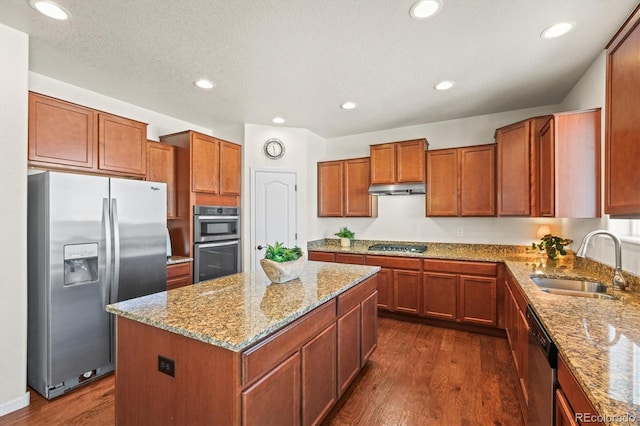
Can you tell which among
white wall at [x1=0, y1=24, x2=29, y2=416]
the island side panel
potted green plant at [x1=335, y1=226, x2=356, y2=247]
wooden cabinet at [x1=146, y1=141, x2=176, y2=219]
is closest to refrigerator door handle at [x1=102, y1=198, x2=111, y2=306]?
white wall at [x1=0, y1=24, x2=29, y2=416]

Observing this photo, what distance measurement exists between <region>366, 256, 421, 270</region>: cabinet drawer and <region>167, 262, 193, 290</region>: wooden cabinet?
2.29 meters

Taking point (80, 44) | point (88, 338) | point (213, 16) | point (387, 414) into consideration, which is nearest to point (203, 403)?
point (387, 414)

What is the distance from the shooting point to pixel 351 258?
4.08 m

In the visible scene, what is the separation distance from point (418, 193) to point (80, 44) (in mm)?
3819

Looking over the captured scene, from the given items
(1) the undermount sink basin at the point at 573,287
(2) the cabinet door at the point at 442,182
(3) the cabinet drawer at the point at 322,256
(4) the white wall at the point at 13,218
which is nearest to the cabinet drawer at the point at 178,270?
(4) the white wall at the point at 13,218

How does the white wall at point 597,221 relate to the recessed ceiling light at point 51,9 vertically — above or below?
below

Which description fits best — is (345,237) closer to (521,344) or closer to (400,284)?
(400,284)

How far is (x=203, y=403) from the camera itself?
122 centimetres

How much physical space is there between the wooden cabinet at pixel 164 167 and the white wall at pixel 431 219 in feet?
6.65

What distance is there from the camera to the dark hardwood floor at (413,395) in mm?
1979

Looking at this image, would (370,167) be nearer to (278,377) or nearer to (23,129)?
(278,377)

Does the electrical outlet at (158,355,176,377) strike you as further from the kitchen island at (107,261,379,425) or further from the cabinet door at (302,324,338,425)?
the cabinet door at (302,324,338,425)

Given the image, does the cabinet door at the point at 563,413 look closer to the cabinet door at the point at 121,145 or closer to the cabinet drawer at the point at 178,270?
the cabinet drawer at the point at 178,270

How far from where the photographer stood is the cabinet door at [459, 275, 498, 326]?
128 inches
